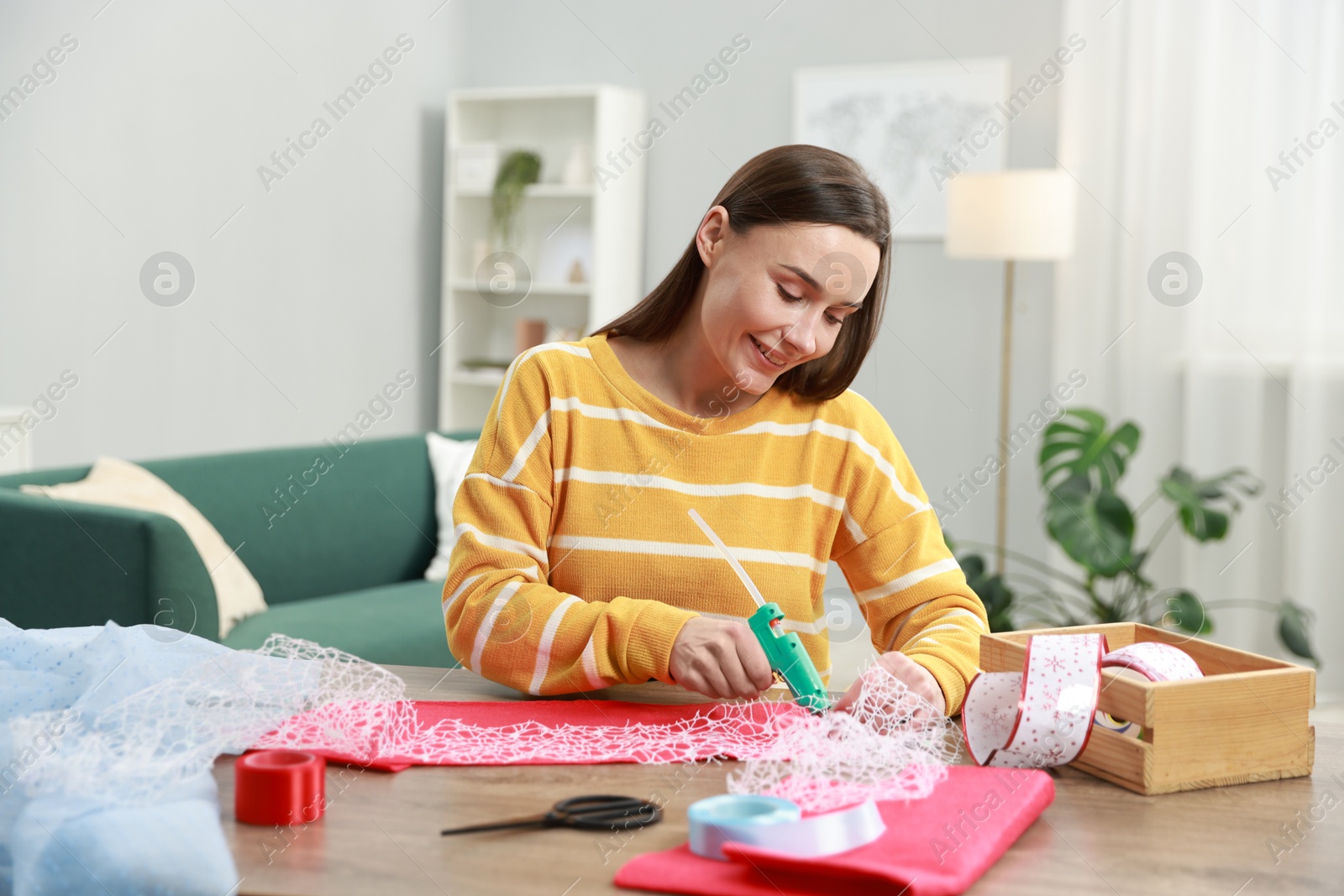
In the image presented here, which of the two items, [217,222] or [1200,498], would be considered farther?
[217,222]

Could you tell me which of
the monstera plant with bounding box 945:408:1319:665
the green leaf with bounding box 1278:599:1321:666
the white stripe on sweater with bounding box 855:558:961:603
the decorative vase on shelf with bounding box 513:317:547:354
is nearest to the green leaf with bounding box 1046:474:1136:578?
the monstera plant with bounding box 945:408:1319:665

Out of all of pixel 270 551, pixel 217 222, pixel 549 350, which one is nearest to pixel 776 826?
pixel 549 350

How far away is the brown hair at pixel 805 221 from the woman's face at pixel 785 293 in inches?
0.7

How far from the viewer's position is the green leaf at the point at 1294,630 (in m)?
3.44

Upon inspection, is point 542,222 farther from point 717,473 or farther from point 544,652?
point 544,652

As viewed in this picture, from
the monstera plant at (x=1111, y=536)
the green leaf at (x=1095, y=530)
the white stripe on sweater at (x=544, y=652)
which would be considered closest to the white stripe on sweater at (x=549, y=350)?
the white stripe on sweater at (x=544, y=652)

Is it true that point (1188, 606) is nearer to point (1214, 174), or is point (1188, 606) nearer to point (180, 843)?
point (1214, 174)

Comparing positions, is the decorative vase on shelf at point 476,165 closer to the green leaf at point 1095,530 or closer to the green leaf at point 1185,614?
the green leaf at point 1095,530

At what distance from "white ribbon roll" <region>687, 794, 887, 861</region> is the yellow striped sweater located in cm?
43

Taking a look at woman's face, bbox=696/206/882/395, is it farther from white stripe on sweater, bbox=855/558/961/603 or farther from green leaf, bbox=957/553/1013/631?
green leaf, bbox=957/553/1013/631

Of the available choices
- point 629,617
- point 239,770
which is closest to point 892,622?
point 629,617

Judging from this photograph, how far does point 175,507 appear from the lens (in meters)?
2.72

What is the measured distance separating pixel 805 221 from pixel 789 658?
0.46 meters

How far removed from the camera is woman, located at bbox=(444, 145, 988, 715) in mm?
1218
